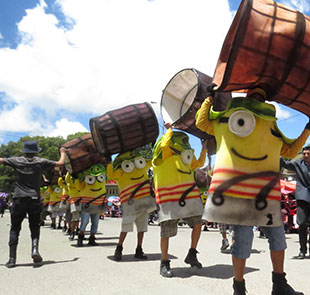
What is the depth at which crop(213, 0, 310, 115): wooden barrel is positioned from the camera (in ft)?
7.99

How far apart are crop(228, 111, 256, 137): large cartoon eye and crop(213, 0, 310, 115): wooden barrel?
0.24 m

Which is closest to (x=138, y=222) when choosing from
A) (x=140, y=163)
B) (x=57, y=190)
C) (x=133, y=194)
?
(x=133, y=194)

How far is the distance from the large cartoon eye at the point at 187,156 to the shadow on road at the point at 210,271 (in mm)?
1276

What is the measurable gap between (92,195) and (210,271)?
360cm

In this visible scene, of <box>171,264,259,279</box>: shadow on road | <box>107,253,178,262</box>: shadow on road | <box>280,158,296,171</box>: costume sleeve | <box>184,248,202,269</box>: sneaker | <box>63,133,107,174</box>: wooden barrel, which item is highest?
<box>63,133,107,174</box>: wooden barrel

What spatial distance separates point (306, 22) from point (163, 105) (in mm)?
2263

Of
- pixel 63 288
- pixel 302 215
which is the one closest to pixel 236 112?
pixel 63 288

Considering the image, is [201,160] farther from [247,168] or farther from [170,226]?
[247,168]

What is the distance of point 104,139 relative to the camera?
5055mm

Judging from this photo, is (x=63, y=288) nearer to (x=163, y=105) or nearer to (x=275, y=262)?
(x=275, y=262)

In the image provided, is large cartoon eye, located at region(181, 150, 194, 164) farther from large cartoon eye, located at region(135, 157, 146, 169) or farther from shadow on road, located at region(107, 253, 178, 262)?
shadow on road, located at region(107, 253, 178, 262)

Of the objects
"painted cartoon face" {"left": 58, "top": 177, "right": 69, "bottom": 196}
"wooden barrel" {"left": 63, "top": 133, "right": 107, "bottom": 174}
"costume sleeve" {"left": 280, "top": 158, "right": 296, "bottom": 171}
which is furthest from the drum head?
"painted cartoon face" {"left": 58, "top": 177, "right": 69, "bottom": 196}

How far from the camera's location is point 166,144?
394cm

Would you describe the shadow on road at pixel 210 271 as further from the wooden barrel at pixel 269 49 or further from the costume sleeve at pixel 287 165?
the wooden barrel at pixel 269 49
